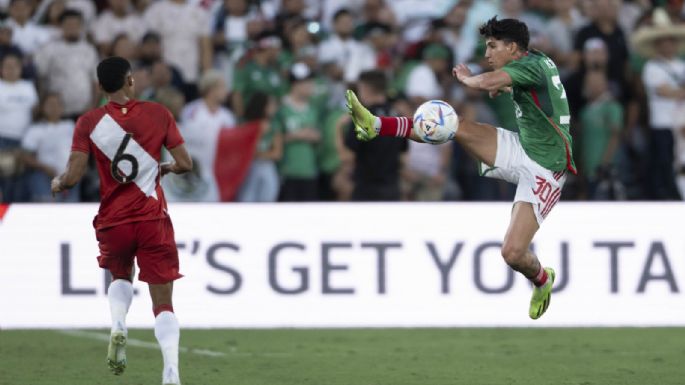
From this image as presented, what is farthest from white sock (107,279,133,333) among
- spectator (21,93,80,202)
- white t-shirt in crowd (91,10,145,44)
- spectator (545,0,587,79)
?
spectator (545,0,587,79)

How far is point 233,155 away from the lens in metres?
15.2

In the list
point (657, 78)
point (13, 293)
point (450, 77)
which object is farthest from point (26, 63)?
point (657, 78)

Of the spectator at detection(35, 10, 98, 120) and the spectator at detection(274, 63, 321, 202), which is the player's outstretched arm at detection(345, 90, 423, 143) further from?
the spectator at detection(35, 10, 98, 120)

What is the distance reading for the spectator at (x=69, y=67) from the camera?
1551cm

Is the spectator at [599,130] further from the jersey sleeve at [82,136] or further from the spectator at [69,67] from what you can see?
the jersey sleeve at [82,136]

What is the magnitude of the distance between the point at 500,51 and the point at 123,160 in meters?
2.67

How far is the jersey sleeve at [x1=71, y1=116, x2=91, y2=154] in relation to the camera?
28.6 ft

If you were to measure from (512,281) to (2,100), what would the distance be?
5.88 meters

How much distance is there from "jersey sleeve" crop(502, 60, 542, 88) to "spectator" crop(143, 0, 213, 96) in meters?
7.31

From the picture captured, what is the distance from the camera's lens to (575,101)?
16.2 metres

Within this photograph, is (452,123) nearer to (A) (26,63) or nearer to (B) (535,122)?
(B) (535,122)

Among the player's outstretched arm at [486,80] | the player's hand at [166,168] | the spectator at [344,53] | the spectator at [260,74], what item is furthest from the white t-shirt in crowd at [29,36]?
the player's outstretched arm at [486,80]

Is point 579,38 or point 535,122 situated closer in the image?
point 535,122

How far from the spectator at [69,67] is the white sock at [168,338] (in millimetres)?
7241
